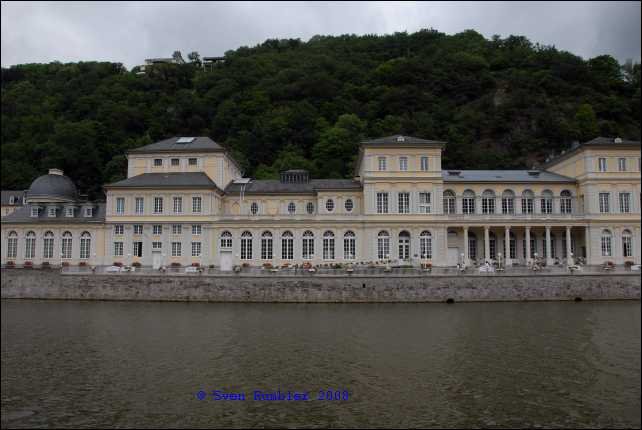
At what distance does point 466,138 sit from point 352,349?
222 feet

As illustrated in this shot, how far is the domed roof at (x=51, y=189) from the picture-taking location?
5153 centimetres

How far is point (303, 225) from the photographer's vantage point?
42562 millimetres

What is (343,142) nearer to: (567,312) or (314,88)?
(314,88)

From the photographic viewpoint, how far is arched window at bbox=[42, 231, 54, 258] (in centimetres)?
4353

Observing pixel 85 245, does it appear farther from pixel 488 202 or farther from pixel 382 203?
pixel 488 202

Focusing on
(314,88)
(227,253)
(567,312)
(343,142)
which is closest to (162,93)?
(314,88)

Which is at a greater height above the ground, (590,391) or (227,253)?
(227,253)

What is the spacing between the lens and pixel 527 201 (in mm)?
46312

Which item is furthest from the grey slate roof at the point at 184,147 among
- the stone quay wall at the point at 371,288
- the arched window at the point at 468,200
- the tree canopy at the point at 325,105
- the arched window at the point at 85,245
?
the tree canopy at the point at 325,105

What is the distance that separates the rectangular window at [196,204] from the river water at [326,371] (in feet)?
60.1

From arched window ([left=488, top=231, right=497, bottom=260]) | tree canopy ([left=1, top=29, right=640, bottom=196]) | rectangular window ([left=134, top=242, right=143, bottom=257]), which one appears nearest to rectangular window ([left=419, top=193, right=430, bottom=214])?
arched window ([left=488, top=231, right=497, bottom=260])

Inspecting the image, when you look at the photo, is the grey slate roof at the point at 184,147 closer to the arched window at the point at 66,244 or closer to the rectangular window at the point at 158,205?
the rectangular window at the point at 158,205

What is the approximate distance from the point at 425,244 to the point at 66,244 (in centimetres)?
2981

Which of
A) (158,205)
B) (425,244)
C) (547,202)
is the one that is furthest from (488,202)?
(158,205)
